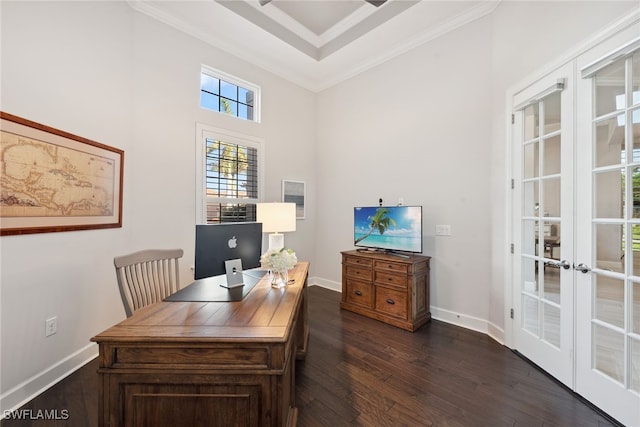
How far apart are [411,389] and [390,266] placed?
1343 mm

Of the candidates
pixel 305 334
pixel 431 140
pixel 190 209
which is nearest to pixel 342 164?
A: pixel 431 140

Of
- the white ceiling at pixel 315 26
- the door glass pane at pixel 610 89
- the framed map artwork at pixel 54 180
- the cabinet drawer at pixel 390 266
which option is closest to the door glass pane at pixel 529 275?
the cabinet drawer at pixel 390 266

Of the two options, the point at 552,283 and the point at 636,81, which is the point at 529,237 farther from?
the point at 636,81

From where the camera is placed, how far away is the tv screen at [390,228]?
314 cm

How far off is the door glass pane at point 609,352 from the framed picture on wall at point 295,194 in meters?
3.59

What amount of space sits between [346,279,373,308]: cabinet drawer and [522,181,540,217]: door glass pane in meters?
1.82

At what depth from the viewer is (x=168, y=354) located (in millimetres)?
1183

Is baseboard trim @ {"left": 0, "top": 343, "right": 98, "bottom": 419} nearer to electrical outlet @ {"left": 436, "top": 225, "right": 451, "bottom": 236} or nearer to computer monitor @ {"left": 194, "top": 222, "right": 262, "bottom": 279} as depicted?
computer monitor @ {"left": 194, "top": 222, "right": 262, "bottom": 279}

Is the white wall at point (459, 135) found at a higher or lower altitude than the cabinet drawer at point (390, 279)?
higher

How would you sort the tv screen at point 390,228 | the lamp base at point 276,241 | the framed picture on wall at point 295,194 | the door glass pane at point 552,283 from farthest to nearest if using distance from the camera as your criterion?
1. the framed picture on wall at point 295,194
2. the tv screen at point 390,228
3. the lamp base at point 276,241
4. the door glass pane at point 552,283

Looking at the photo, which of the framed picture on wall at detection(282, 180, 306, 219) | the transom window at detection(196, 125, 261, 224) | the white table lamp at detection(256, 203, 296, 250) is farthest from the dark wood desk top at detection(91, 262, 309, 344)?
the framed picture on wall at detection(282, 180, 306, 219)

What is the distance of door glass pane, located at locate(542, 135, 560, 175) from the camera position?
6.97ft

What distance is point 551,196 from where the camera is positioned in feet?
7.14

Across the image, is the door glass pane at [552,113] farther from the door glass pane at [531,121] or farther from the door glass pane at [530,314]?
the door glass pane at [530,314]
